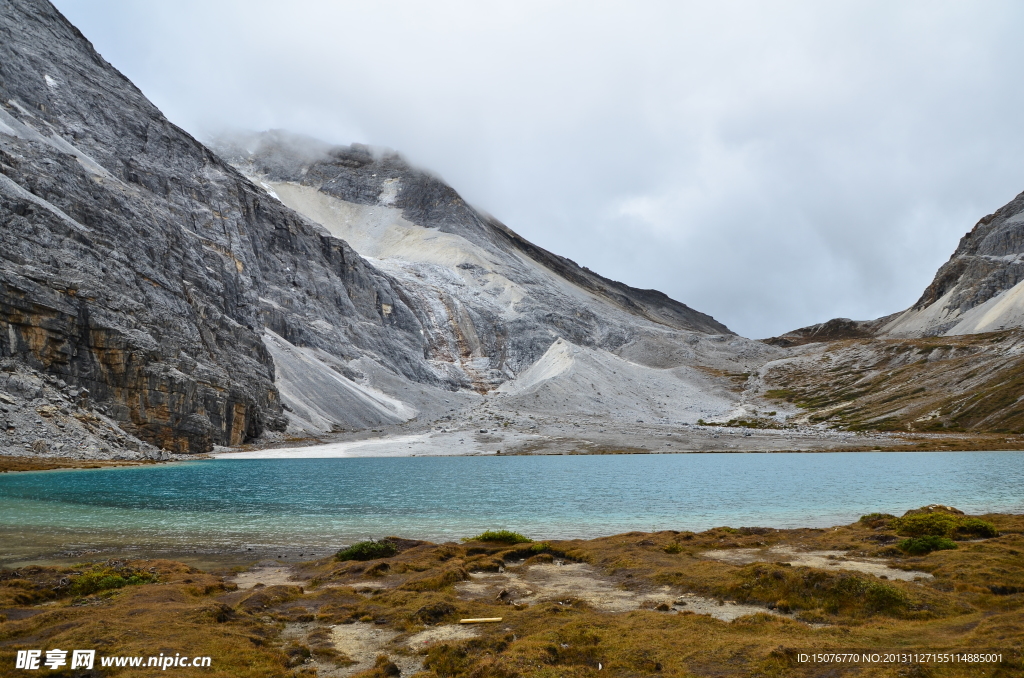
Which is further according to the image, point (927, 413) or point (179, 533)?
point (927, 413)

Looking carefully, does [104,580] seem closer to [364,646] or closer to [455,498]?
[364,646]

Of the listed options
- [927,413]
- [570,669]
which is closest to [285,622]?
[570,669]

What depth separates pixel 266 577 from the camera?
19984 mm

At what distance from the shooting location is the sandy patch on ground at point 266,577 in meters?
18.9

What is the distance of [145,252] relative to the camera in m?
96.2

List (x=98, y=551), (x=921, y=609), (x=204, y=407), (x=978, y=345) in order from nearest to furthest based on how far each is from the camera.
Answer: (x=921, y=609)
(x=98, y=551)
(x=204, y=407)
(x=978, y=345)

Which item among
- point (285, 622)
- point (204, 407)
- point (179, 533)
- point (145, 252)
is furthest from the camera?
point (145, 252)

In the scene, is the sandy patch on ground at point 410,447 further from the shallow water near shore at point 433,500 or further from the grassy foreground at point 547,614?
the grassy foreground at point 547,614

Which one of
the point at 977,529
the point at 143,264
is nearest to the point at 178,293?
the point at 143,264

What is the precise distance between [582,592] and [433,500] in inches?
1031

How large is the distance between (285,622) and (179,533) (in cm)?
1796

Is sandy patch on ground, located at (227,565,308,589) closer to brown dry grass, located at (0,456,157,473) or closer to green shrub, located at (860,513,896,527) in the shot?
green shrub, located at (860,513,896,527)

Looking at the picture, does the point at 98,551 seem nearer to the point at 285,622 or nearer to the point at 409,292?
the point at 285,622

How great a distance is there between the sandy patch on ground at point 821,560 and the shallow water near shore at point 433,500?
8098 millimetres
